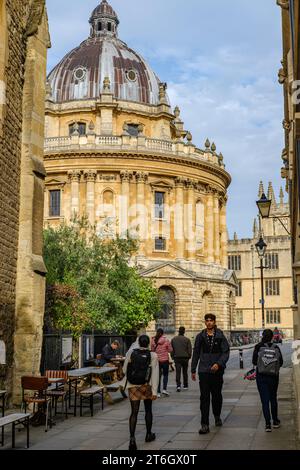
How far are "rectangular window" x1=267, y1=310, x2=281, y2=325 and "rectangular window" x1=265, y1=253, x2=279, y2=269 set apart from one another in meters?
5.49

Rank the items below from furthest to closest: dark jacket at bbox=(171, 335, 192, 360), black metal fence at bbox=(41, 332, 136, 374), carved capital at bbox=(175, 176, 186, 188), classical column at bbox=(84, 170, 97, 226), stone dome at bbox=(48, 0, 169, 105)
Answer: stone dome at bbox=(48, 0, 169, 105) < carved capital at bbox=(175, 176, 186, 188) < classical column at bbox=(84, 170, 97, 226) < black metal fence at bbox=(41, 332, 136, 374) < dark jacket at bbox=(171, 335, 192, 360)

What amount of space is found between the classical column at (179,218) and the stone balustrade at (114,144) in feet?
8.10

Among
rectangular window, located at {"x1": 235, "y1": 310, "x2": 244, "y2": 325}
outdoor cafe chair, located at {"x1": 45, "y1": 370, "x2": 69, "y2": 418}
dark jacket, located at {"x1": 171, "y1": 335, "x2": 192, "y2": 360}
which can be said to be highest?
rectangular window, located at {"x1": 235, "y1": 310, "x2": 244, "y2": 325}

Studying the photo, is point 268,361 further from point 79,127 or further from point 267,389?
point 79,127

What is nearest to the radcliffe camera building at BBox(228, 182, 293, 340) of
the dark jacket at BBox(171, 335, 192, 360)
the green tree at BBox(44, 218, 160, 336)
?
the green tree at BBox(44, 218, 160, 336)

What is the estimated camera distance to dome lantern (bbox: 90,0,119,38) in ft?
205

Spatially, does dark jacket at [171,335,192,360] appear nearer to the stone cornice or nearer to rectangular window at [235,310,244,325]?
the stone cornice

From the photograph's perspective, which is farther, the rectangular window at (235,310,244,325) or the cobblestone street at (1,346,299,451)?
the rectangular window at (235,310,244,325)

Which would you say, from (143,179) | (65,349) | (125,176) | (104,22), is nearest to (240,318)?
(143,179)

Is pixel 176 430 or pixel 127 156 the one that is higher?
pixel 127 156

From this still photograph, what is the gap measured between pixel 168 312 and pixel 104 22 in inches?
1221

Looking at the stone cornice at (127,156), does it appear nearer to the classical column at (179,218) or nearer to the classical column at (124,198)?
the classical column at (124,198)

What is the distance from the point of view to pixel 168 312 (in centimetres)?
4841
